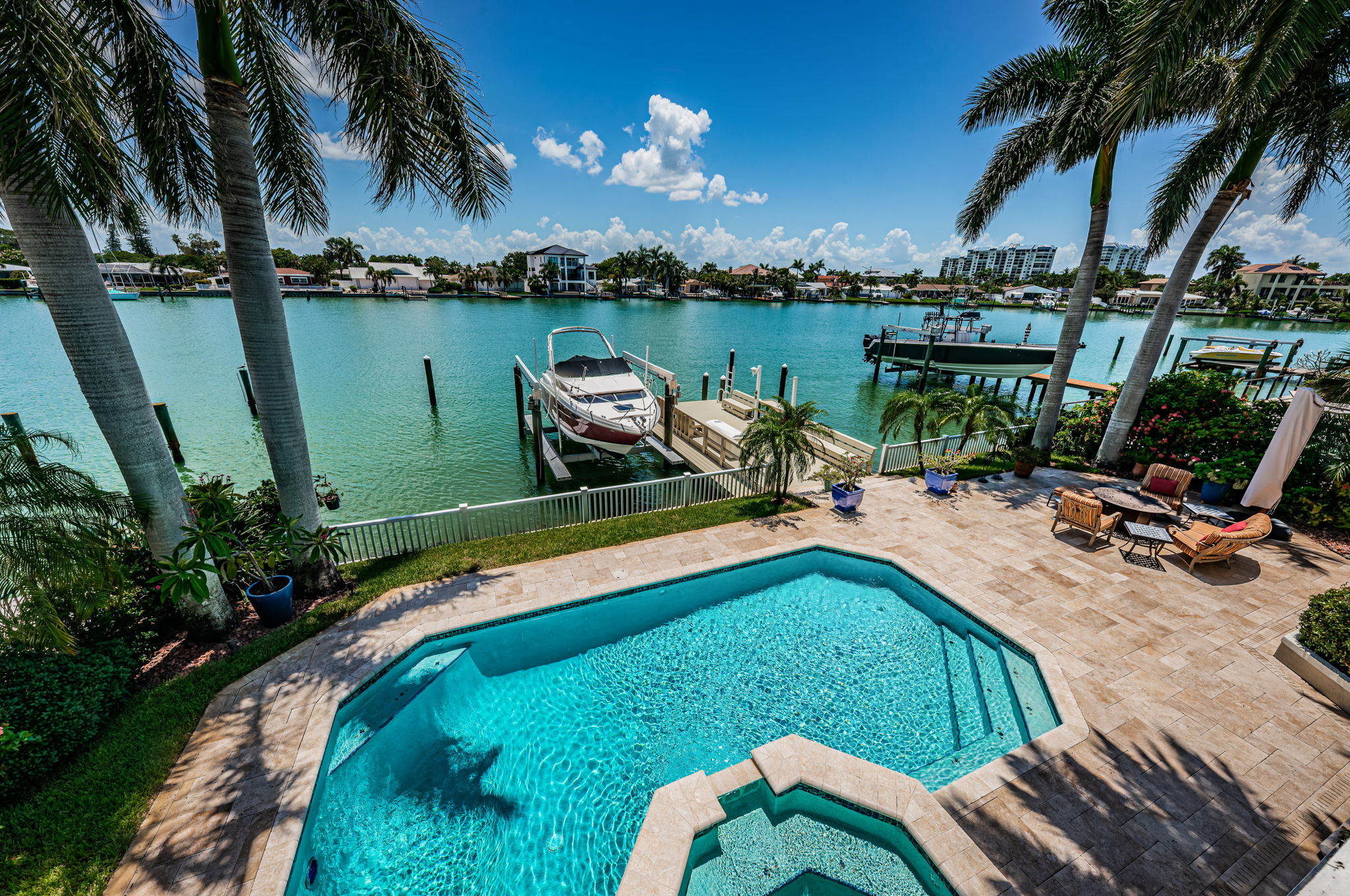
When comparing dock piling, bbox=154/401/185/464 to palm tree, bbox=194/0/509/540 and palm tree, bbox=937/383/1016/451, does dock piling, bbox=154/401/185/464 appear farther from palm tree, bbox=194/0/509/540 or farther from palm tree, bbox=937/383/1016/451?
palm tree, bbox=937/383/1016/451

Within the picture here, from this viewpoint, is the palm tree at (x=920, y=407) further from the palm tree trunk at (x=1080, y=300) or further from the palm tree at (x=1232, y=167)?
the palm tree at (x=1232, y=167)

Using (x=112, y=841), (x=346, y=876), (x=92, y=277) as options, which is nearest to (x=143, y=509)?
(x=92, y=277)

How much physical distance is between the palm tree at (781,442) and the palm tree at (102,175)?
9.39 m

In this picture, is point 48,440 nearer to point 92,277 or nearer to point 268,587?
point 92,277

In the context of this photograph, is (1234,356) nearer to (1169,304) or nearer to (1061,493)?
(1169,304)

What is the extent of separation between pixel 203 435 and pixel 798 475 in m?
23.4

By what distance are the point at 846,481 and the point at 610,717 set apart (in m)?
7.42

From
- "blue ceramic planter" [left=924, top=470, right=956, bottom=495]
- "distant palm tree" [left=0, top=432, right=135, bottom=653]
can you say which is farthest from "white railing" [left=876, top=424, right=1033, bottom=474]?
"distant palm tree" [left=0, top=432, right=135, bottom=653]

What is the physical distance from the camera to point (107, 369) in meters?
5.17

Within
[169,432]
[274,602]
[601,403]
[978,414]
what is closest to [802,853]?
[274,602]

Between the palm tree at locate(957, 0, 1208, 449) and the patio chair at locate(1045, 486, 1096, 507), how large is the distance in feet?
7.44

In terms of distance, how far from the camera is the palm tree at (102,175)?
315 cm

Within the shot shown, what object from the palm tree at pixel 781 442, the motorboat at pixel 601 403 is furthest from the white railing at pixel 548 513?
the motorboat at pixel 601 403

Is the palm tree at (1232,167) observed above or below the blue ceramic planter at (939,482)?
above
